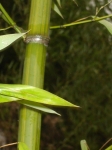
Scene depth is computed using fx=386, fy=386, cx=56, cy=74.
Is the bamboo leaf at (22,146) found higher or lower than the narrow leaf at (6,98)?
lower

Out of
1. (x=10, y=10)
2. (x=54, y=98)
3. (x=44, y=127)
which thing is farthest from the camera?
(x=44, y=127)

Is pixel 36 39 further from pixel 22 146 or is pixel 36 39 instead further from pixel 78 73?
pixel 78 73

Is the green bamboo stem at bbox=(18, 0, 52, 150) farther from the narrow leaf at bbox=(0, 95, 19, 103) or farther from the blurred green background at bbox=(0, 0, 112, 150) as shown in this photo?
the blurred green background at bbox=(0, 0, 112, 150)

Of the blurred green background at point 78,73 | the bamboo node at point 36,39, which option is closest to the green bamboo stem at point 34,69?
the bamboo node at point 36,39

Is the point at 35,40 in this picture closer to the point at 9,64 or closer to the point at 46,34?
the point at 46,34

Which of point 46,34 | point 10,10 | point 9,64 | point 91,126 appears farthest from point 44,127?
point 46,34

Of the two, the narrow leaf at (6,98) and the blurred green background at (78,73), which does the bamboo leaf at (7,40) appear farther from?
the blurred green background at (78,73)
